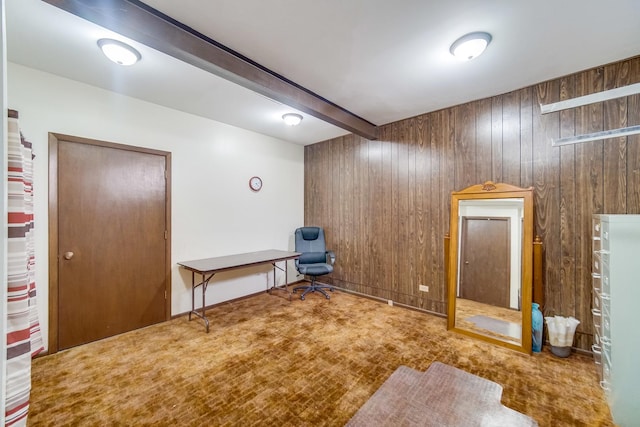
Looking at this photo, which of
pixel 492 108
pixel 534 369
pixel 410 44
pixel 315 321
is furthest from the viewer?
pixel 315 321

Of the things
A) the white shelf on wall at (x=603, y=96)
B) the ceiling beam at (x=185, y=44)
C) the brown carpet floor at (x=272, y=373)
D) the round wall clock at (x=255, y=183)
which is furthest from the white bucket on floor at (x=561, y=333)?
the round wall clock at (x=255, y=183)

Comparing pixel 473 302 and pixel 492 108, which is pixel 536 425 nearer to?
pixel 473 302

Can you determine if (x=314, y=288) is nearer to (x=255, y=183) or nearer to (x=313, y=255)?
(x=313, y=255)

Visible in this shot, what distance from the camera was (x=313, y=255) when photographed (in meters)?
4.37

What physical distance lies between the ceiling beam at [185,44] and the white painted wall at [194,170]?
1.49 metres

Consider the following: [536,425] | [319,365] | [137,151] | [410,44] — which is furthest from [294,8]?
[536,425]

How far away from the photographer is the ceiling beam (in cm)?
158

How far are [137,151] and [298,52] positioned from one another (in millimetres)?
2244

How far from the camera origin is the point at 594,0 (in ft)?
5.42

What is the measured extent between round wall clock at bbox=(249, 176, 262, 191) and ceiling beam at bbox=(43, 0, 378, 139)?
1.74m

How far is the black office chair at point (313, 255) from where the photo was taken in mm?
4129

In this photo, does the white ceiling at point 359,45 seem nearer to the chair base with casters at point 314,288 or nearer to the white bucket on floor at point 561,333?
the white bucket on floor at point 561,333

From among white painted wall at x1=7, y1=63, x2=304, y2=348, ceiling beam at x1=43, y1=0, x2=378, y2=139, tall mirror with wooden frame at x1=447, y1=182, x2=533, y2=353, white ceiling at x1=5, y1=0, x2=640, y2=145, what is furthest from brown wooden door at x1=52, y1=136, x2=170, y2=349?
tall mirror with wooden frame at x1=447, y1=182, x2=533, y2=353

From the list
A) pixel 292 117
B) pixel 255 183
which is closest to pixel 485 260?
pixel 292 117
